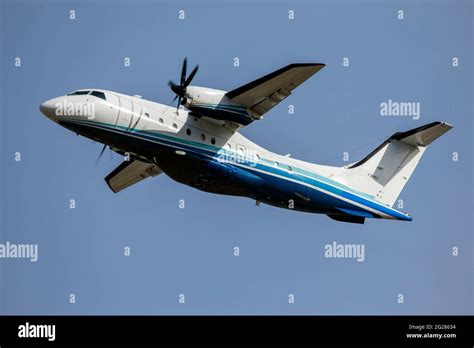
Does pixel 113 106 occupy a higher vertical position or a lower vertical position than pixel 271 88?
lower

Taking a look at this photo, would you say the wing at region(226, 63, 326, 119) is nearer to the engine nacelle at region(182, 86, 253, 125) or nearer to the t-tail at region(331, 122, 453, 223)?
the engine nacelle at region(182, 86, 253, 125)

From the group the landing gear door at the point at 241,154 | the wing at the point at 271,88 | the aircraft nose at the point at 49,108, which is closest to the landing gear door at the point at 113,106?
the aircraft nose at the point at 49,108

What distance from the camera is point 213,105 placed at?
17.9 metres

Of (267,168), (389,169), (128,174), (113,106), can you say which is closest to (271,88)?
(267,168)

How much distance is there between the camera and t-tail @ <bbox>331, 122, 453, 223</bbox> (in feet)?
67.1

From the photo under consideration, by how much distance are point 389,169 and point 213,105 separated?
6.16 metres

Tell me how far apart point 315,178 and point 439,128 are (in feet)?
11.7

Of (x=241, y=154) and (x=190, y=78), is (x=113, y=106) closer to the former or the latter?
(x=190, y=78)

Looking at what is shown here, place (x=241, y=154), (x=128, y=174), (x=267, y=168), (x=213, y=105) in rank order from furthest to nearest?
1. (x=128, y=174)
2. (x=267, y=168)
3. (x=241, y=154)
4. (x=213, y=105)

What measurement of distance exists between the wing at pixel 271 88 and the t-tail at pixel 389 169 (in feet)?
10.8

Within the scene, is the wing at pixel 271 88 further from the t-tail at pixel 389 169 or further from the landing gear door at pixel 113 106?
the t-tail at pixel 389 169
